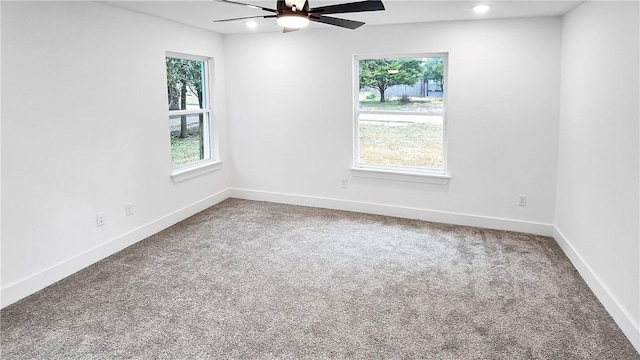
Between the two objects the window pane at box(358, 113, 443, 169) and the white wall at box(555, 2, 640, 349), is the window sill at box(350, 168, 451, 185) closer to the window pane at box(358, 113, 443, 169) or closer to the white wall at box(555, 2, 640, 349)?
the window pane at box(358, 113, 443, 169)

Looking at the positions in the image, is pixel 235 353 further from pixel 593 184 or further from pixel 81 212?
pixel 593 184

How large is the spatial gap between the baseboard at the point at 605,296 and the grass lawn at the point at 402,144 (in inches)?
62.2

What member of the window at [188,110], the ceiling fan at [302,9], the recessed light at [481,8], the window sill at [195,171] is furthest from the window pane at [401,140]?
the ceiling fan at [302,9]

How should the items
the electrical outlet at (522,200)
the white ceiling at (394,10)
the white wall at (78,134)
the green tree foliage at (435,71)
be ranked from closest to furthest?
the white wall at (78,134), the white ceiling at (394,10), the electrical outlet at (522,200), the green tree foliage at (435,71)

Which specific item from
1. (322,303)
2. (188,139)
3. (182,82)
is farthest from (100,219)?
(322,303)

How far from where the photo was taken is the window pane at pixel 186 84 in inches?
183

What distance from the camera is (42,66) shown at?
10.0ft

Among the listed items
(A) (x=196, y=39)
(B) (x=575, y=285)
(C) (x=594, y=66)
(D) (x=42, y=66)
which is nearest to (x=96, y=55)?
(D) (x=42, y=66)

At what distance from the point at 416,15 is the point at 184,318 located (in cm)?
334

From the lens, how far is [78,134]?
3.40m

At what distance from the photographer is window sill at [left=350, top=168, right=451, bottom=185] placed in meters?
4.63

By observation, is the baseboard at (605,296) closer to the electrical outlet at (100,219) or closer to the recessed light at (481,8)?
the recessed light at (481,8)

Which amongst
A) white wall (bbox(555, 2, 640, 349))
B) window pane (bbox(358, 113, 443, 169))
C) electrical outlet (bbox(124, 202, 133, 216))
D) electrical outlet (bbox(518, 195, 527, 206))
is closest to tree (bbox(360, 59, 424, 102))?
window pane (bbox(358, 113, 443, 169))

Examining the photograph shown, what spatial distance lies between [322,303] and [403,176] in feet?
7.65
